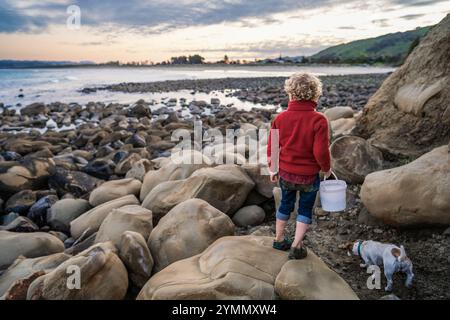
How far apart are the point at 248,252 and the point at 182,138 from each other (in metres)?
9.46

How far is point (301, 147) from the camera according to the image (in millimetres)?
3611

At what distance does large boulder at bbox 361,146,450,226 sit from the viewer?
3.97m

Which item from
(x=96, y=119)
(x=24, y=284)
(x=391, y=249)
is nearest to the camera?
(x=391, y=249)

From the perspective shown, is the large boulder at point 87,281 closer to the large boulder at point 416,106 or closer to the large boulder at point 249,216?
the large boulder at point 249,216

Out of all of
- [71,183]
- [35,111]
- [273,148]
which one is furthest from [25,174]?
[35,111]

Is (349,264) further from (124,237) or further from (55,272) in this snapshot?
(55,272)

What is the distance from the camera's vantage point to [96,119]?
19.3 m

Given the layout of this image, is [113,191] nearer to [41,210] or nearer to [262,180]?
[41,210]

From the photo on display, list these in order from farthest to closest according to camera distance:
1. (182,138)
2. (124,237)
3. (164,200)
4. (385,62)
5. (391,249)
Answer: (385,62) < (182,138) < (164,200) < (124,237) < (391,249)

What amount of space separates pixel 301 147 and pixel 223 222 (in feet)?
4.92

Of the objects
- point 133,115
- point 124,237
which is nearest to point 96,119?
point 133,115

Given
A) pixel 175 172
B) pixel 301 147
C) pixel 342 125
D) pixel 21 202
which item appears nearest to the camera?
pixel 301 147

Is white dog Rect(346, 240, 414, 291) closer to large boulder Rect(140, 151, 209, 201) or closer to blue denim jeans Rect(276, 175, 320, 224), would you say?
blue denim jeans Rect(276, 175, 320, 224)

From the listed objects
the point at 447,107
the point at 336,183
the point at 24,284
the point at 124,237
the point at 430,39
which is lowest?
the point at 24,284
